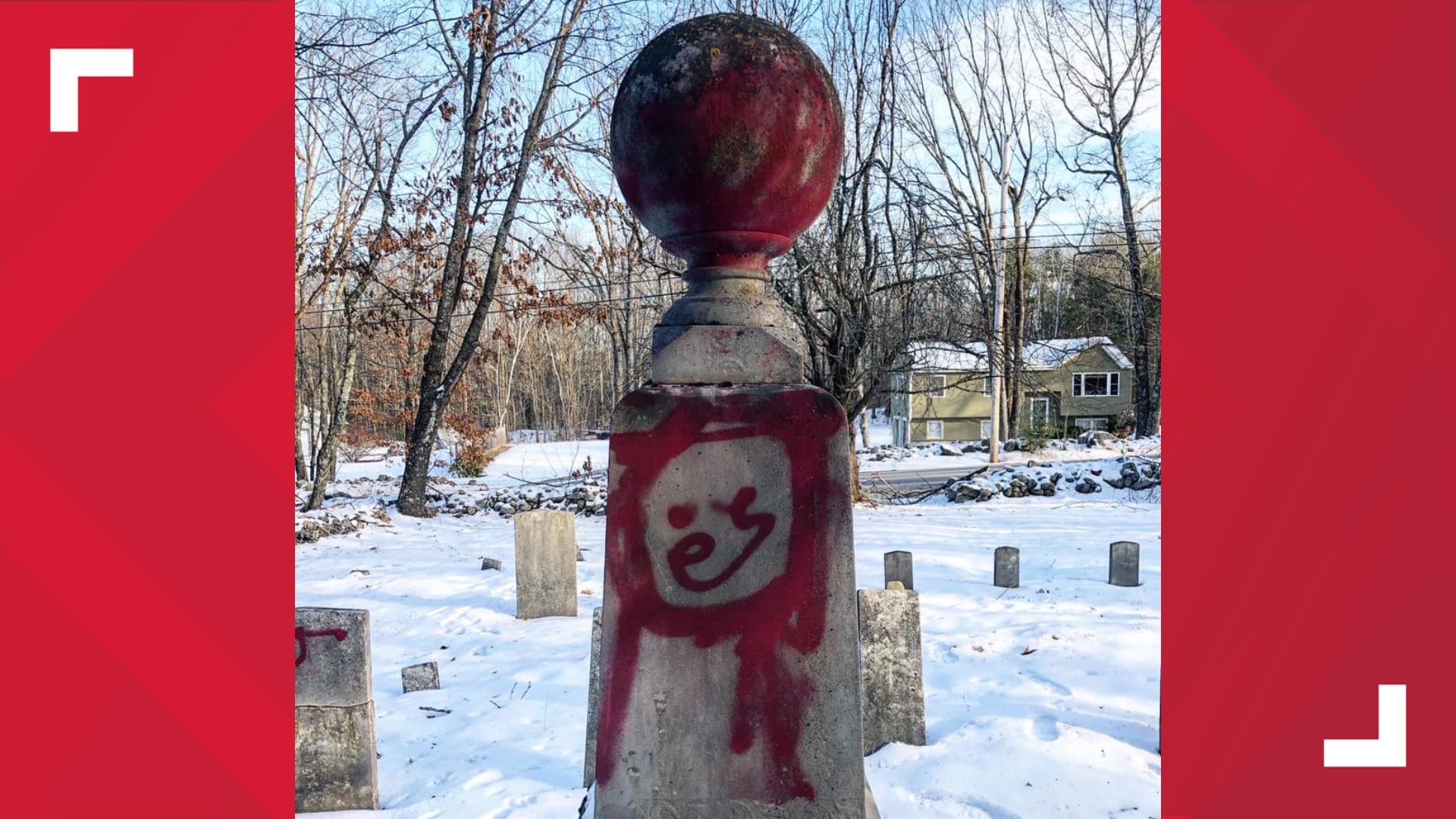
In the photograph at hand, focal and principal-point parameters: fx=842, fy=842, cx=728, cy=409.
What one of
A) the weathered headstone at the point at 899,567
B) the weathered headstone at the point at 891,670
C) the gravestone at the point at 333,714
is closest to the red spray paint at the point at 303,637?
the gravestone at the point at 333,714

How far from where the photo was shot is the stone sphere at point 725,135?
1674 millimetres

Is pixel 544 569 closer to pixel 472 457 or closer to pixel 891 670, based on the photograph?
pixel 891 670

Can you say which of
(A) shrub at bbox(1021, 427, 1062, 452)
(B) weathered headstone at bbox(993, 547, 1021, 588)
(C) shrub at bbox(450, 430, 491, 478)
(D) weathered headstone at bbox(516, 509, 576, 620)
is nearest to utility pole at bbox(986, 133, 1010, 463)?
(A) shrub at bbox(1021, 427, 1062, 452)

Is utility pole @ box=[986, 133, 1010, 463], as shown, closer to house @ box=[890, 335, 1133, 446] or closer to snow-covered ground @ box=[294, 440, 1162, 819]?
house @ box=[890, 335, 1133, 446]

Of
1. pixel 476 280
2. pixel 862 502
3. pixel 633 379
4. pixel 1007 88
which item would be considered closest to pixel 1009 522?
pixel 862 502

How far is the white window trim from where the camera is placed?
13.3m

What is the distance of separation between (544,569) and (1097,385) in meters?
30.9

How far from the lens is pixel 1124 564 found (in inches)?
288

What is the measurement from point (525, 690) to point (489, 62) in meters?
10.4

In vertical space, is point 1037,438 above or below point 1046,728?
above

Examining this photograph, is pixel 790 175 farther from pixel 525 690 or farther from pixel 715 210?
pixel 525 690

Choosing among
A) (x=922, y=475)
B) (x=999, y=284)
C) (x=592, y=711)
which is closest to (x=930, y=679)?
(x=592, y=711)

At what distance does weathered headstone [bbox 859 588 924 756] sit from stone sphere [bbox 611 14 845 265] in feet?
8.97

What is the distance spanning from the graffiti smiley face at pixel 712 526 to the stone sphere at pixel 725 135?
0.46m
